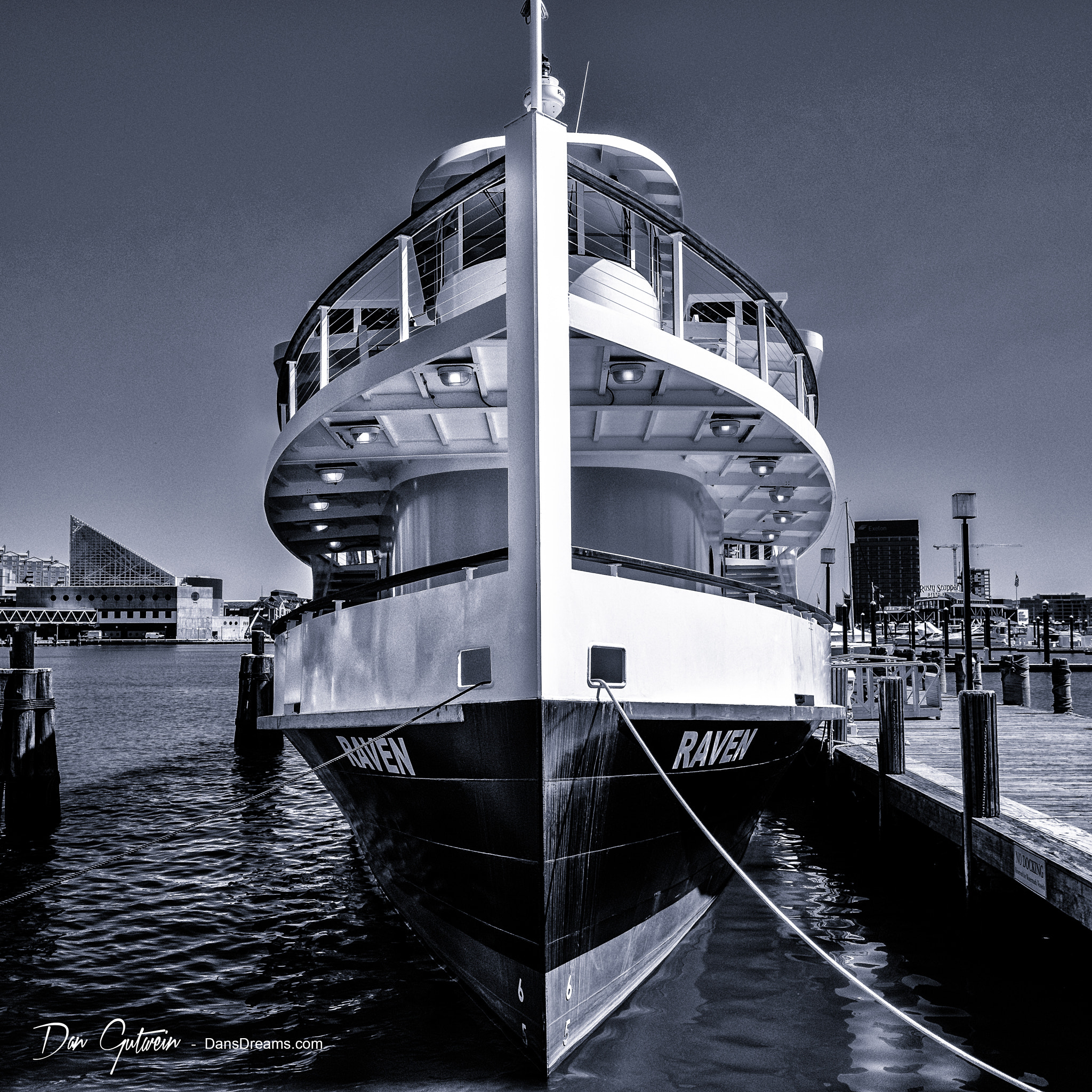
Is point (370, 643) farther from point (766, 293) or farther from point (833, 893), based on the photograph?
point (833, 893)

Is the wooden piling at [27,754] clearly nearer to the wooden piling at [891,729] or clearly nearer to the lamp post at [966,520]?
the wooden piling at [891,729]

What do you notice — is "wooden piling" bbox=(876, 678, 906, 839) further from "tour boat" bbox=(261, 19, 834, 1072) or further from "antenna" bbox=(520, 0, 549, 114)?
"antenna" bbox=(520, 0, 549, 114)

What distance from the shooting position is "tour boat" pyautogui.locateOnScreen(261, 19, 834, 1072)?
477 cm

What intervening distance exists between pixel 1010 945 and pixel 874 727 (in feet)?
29.5

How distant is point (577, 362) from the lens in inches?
243

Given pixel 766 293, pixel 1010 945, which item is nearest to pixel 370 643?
pixel 766 293

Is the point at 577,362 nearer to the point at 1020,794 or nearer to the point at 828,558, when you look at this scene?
the point at 1020,794

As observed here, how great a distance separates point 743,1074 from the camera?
530cm

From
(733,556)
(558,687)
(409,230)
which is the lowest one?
(558,687)

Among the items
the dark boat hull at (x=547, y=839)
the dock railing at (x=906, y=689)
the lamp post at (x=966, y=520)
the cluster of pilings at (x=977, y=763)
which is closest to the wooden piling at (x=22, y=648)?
the dark boat hull at (x=547, y=839)

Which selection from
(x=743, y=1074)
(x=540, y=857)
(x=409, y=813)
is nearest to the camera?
(x=540, y=857)

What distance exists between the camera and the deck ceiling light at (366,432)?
276 inches

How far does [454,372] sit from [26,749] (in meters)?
10.2

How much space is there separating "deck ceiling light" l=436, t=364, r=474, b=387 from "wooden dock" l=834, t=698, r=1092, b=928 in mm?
4891
